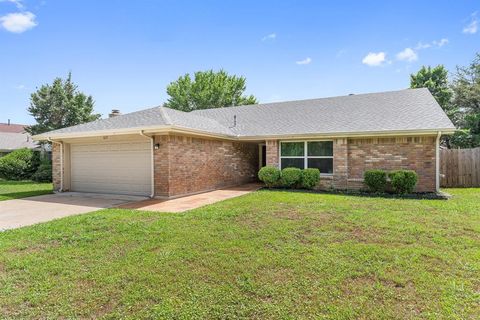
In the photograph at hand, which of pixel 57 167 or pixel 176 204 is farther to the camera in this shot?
pixel 57 167

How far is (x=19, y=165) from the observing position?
19.2 meters

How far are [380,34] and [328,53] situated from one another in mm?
3078

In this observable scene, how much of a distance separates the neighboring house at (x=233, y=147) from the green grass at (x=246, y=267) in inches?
164

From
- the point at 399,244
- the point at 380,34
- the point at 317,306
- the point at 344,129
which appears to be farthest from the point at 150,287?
the point at 380,34

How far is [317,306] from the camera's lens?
10.5ft

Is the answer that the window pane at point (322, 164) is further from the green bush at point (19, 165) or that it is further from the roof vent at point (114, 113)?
the green bush at point (19, 165)

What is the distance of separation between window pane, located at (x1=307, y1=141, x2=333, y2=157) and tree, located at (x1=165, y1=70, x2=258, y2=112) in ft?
78.7

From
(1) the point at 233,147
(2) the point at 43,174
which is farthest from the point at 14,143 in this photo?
(1) the point at 233,147

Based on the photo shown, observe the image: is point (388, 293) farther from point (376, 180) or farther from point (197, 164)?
point (197, 164)

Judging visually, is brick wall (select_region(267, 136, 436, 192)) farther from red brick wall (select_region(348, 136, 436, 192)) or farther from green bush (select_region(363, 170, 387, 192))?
green bush (select_region(363, 170, 387, 192))

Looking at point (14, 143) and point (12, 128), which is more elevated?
point (12, 128)

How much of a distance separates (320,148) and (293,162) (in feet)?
4.57

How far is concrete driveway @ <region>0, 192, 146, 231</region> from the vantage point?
24.5 feet

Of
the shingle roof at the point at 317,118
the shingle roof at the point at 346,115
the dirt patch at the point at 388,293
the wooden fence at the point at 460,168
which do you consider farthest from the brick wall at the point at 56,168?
the wooden fence at the point at 460,168
